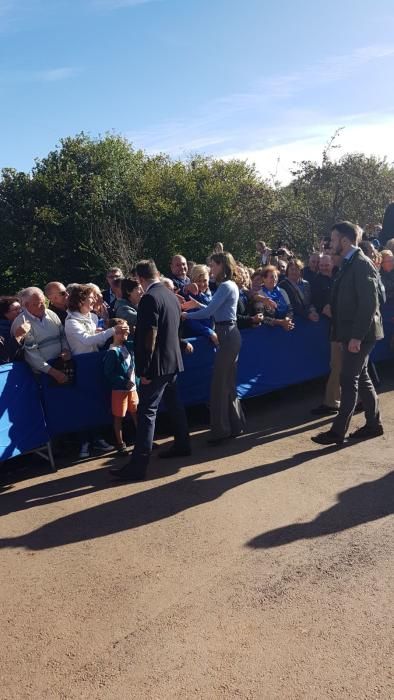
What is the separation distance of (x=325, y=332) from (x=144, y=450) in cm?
392

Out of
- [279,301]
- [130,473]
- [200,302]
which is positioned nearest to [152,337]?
[130,473]

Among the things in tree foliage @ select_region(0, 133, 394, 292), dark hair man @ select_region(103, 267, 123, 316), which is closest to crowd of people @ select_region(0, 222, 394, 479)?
dark hair man @ select_region(103, 267, 123, 316)

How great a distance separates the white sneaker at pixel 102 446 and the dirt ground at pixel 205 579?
424 millimetres

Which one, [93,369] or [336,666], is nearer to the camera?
[336,666]

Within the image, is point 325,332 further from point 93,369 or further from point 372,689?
point 372,689

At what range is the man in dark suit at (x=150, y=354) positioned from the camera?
5590 millimetres

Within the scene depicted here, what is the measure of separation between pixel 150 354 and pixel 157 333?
0.24 meters

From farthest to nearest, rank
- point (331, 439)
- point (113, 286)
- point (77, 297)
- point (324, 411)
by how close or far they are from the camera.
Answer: point (113, 286) < point (324, 411) < point (77, 297) < point (331, 439)

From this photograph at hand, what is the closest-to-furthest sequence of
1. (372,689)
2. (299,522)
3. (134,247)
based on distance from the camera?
(372,689) → (299,522) → (134,247)

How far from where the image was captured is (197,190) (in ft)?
85.3

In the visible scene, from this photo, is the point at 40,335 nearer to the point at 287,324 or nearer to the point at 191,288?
the point at 191,288

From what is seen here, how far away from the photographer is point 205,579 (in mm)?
3914

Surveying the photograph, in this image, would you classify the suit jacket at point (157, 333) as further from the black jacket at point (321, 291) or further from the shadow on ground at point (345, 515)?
the black jacket at point (321, 291)

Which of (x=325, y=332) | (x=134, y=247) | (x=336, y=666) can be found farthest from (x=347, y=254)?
(x=134, y=247)
